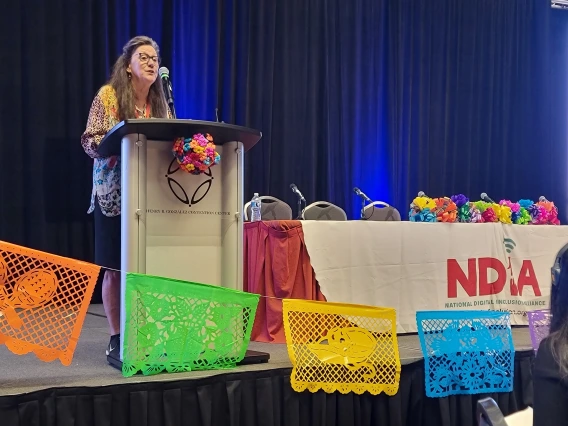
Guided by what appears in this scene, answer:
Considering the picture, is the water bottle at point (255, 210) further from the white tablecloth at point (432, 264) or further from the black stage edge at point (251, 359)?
the black stage edge at point (251, 359)

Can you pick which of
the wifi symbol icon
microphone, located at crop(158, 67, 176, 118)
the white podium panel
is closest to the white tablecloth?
the wifi symbol icon

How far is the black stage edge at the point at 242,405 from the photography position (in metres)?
1.81

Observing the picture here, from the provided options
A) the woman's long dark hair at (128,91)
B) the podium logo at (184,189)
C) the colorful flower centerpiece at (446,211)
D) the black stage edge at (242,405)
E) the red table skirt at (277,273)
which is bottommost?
the black stage edge at (242,405)

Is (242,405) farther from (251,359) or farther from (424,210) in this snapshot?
(424,210)

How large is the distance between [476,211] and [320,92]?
2.21 meters

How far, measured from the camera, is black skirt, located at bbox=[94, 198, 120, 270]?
2211mm

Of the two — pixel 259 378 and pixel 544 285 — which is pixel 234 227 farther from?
pixel 544 285

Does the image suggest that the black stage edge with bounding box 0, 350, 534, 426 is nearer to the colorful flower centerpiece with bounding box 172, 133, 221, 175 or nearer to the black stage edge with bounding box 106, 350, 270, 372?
the black stage edge with bounding box 106, 350, 270, 372

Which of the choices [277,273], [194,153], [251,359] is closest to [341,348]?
[251,359]

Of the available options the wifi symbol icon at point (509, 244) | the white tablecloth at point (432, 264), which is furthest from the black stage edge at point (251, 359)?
the wifi symbol icon at point (509, 244)

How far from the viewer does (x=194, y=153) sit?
1982 mm

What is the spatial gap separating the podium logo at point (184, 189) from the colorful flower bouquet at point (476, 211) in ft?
4.98

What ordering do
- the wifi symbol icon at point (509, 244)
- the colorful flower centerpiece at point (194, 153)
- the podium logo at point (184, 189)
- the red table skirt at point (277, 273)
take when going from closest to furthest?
the colorful flower centerpiece at point (194, 153) → the podium logo at point (184, 189) → the red table skirt at point (277, 273) → the wifi symbol icon at point (509, 244)

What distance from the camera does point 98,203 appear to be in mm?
2240
